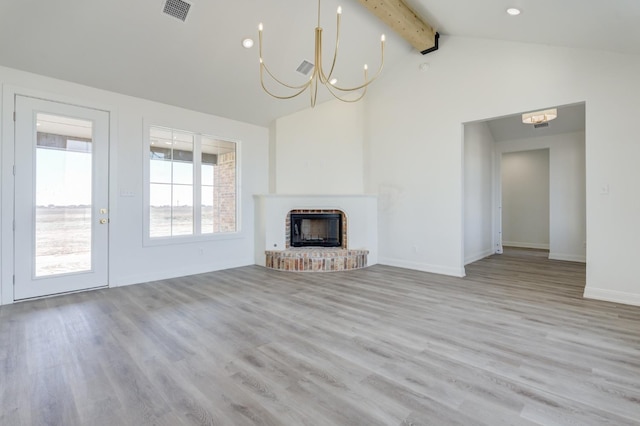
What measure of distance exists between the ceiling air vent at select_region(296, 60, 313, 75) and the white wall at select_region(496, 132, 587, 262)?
5460 mm

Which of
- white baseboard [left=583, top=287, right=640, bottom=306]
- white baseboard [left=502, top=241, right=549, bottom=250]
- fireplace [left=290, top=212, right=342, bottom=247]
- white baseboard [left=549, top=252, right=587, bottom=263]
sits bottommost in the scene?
white baseboard [left=583, top=287, right=640, bottom=306]

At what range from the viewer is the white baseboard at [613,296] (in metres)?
3.56

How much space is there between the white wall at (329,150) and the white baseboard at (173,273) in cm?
181

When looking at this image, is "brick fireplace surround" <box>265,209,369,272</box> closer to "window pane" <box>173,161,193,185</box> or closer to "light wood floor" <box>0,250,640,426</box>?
"light wood floor" <box>0,250,640,426</box>

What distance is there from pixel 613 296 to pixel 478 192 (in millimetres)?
3417

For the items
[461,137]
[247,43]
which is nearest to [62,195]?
[247,43]

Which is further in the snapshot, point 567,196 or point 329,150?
point 567,196

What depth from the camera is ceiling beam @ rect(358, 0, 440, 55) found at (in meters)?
3.97

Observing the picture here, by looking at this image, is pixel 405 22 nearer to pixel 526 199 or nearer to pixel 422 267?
pixel 422 267

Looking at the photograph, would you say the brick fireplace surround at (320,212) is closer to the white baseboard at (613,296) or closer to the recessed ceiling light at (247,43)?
the recessed ceiling light at (247,43)

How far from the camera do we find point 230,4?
12.0 feet

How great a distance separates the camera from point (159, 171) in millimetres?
4875

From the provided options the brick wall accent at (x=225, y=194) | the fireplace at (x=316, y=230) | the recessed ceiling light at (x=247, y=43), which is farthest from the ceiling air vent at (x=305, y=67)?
the fireplace at (x=316, y=230)

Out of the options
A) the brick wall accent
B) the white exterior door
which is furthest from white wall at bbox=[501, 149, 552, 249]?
the white exterior door
